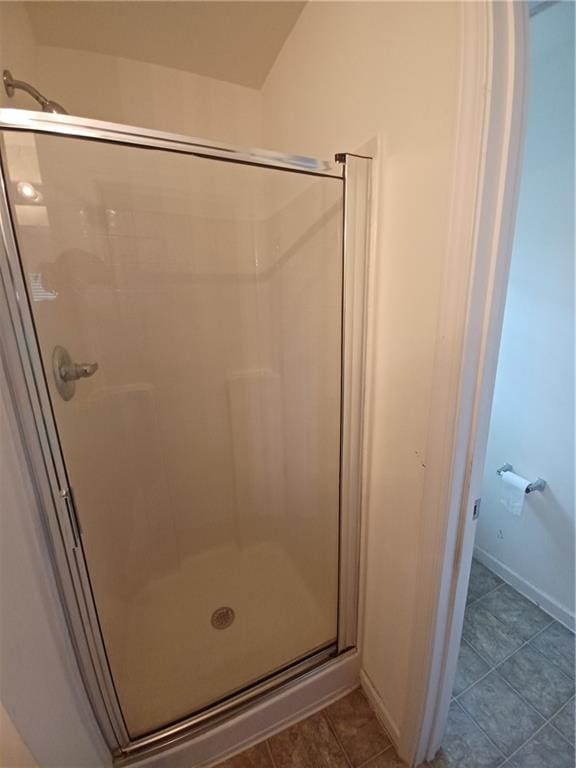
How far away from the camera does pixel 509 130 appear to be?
0.57m

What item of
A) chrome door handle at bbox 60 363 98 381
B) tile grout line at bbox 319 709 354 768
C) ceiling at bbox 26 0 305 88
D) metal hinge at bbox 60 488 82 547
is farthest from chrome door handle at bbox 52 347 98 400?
tile grout line at bbox 319 709 354 768

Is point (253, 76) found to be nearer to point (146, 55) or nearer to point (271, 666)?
point (146, 55)

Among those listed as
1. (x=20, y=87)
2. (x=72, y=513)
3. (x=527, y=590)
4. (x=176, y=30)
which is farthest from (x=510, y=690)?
(x=176, y=30)

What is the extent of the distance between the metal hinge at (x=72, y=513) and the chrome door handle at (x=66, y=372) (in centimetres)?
27

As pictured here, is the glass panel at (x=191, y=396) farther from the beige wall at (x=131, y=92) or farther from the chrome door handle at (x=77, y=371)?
the beige wall at (x=131, y=92)

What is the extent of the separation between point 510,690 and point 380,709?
505 millimetres

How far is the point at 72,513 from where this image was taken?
2.58 feet

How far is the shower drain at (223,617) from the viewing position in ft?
4.30

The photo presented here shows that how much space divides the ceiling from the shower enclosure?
48 cm

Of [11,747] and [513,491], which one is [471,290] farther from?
[513,491]

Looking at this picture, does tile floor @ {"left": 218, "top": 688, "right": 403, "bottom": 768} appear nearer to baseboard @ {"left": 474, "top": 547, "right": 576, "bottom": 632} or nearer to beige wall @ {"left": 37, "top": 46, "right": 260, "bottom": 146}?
baseboard @ {"left": 474, "top": 547, "right": 576, "bottom": 632}

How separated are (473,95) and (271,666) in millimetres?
1647

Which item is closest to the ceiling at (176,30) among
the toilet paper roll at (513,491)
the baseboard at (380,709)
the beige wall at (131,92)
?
the beige wall at (131,92)

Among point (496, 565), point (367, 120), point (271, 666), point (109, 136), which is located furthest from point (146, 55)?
point (496, 565)
